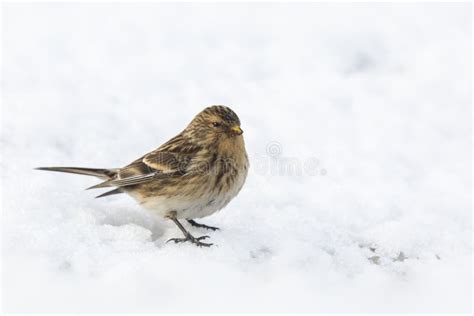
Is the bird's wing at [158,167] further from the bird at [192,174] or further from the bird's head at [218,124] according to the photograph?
the bird's head at [218,124]

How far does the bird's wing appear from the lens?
6.02 metres

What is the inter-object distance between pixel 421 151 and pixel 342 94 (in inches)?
59.2

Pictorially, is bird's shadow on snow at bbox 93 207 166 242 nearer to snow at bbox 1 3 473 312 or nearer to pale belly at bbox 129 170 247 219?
snow at bbox 1 3 473 312

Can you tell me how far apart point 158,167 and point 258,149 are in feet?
7.12

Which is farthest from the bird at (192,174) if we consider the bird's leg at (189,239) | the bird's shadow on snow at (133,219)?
the bird's shadow on snow at (133,219)

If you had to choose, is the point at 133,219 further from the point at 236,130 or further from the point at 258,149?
the point at 258,149

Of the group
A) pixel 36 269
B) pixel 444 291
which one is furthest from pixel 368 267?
Result: pixel 36 269

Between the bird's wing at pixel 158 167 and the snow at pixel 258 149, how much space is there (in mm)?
335

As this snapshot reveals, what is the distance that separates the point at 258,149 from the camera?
8.05 metres

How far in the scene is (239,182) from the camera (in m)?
5.93

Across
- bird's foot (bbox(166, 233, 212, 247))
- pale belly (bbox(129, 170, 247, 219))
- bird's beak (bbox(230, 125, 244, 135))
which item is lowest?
bird's foot (bbox(166, 233, 212, 247))

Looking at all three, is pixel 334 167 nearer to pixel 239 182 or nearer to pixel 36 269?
pixel 239 182

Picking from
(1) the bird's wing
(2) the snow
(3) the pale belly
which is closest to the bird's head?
(1) the bird's wing

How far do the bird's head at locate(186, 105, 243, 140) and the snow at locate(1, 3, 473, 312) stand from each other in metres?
0.84
